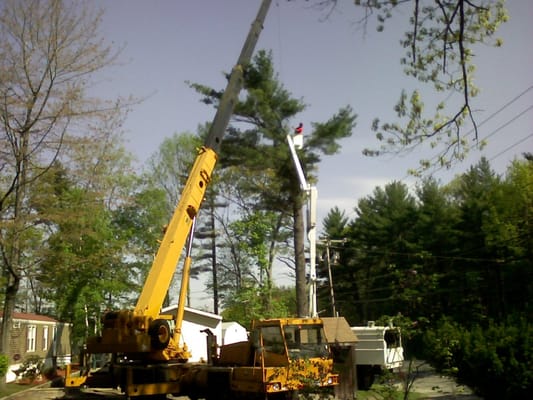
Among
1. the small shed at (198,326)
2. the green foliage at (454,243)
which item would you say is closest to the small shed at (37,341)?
the small shed at (198,326)

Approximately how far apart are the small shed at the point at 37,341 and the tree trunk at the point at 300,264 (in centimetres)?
1236

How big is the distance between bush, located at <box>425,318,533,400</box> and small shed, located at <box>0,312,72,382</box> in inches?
760

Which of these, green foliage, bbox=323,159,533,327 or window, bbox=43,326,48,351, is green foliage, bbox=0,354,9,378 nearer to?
window, bbox=43,326,48,351

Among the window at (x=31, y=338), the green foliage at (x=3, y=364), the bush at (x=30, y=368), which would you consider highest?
the window at (x=31, y=338)

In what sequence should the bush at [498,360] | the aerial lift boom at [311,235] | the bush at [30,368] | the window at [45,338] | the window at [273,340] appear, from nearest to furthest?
1. the bush at [498,360]
2. the window at [273,340]
3. the aerial lift boom at [311,235]
4. the bush at [30,368]
5. the window at [45,338]

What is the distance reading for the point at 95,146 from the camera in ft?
68.5

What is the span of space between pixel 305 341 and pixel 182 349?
3.74m

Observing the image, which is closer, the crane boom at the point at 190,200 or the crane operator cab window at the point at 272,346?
the crane operator cab window at the point at 272,346

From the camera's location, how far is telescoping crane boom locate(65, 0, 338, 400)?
13078 millimetres

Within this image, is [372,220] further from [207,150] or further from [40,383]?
[207,150]

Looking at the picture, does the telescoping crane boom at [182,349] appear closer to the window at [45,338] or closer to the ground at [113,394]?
the ground at [113,394]

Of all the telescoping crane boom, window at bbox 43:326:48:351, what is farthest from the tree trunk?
window at bbox 43:326:48:351

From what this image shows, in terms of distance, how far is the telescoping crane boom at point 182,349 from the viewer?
42.9ft

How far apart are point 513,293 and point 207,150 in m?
31.3
